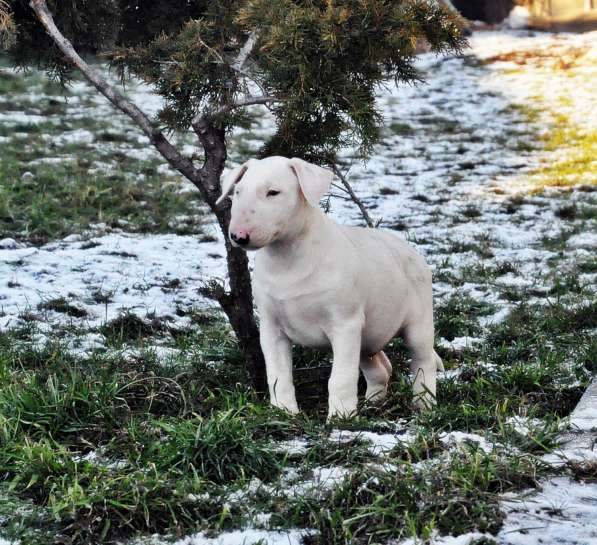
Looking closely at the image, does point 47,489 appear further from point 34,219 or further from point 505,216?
point 505,216

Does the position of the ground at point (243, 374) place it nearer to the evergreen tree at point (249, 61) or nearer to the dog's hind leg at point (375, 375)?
the dog's hind leg at point (375, 375)

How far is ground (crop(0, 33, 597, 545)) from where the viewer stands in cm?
290

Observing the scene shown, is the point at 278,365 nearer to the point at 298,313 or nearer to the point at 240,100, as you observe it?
the point at 298,313

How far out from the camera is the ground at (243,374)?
9.53 feet

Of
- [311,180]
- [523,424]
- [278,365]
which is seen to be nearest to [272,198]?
[311,180]

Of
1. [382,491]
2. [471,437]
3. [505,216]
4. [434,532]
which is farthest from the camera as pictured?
[505,216]

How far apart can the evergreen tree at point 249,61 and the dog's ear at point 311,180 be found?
0.44 meters

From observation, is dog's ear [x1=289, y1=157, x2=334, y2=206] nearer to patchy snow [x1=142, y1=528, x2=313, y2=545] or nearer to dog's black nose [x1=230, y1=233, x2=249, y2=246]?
dog's black nose [x1=230, y1=233, x2=249, y2=246]

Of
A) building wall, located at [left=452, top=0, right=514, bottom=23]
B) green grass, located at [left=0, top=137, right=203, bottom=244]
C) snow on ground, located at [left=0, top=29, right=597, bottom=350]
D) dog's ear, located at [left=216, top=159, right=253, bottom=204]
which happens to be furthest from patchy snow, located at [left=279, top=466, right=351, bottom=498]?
building wall, located at [left=452, top=0, right=514, bottom=23]

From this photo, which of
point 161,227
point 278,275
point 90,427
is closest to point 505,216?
point 161,227

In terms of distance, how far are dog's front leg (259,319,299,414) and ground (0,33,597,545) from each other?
153 mm

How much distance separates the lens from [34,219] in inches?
299

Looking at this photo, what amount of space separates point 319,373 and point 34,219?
386cm

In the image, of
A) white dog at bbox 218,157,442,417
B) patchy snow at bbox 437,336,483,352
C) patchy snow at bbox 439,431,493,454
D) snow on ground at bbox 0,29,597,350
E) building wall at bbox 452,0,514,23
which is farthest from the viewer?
building wall at bbox 452,0,514,23
